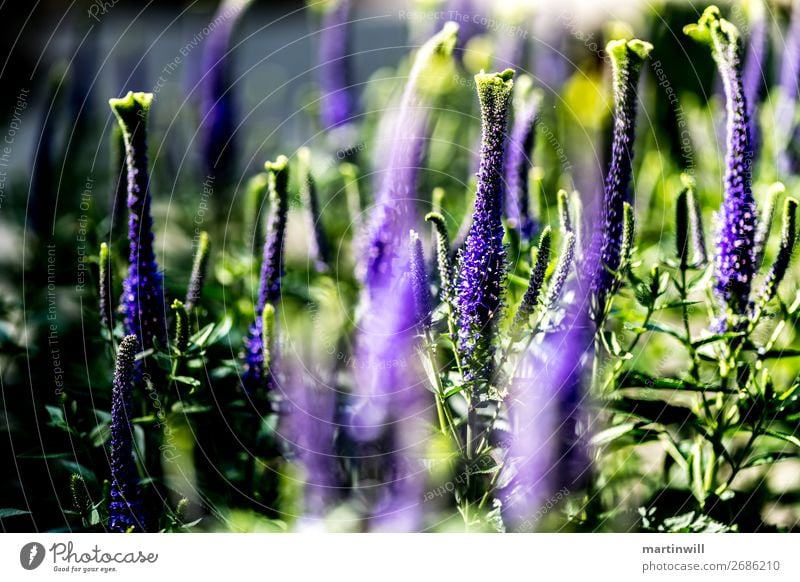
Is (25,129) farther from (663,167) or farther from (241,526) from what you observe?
(663,167)

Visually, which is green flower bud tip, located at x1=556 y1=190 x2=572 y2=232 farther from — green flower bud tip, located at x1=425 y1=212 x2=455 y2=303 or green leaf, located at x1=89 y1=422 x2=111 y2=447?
green leaf, located at x1=89 y1=422 x2=111 y2=447

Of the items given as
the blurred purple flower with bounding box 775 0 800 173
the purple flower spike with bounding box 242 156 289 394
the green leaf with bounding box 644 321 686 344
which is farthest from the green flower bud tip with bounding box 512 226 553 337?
the blurred purple flower with bounding box 775 0 800 173

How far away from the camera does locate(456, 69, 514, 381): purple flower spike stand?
69 centimetres

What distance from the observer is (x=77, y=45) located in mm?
1161

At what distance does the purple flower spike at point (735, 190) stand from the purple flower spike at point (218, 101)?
613 millimetres

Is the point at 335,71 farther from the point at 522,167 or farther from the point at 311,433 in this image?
the point at 311,433

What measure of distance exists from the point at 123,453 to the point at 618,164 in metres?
0.53

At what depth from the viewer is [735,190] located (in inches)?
30.2

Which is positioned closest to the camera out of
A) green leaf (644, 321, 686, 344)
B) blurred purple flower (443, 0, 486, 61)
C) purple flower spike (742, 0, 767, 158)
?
green leaf (644, 321, 686, 344)

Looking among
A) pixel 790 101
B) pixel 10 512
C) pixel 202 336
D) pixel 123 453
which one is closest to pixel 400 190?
pixel 202 336
